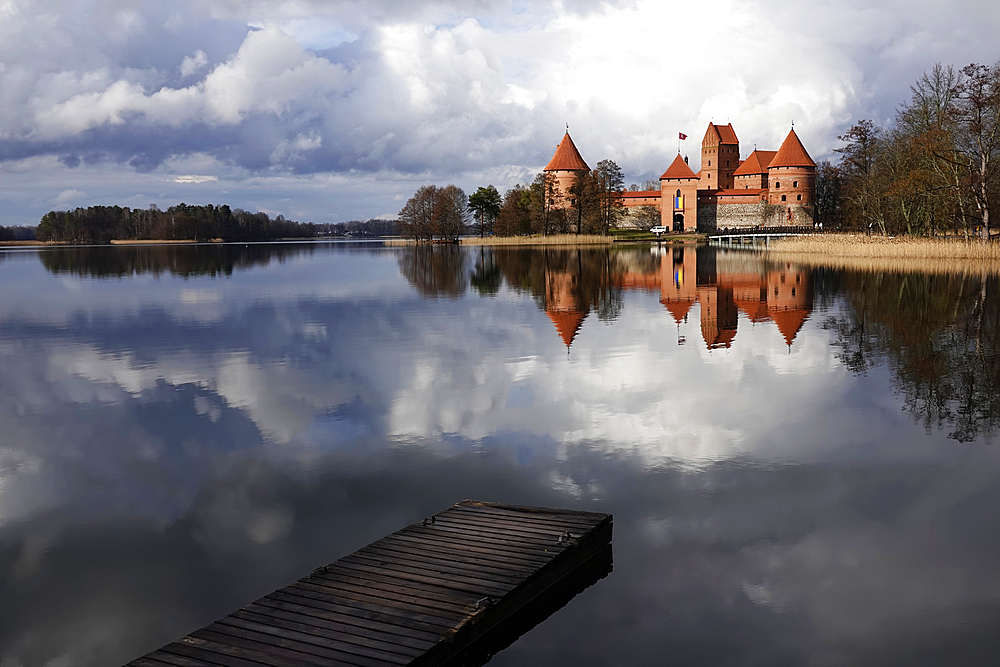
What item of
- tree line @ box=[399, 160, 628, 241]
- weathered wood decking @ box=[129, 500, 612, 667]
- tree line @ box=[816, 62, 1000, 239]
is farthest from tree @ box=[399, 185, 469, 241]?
weathered wood decking @ box=[129, 500, 612, 667]

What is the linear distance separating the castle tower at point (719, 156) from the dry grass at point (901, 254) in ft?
167

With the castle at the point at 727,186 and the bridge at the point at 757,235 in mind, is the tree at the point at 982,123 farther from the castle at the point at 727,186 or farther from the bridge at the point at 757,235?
the castle at the point at 727,186

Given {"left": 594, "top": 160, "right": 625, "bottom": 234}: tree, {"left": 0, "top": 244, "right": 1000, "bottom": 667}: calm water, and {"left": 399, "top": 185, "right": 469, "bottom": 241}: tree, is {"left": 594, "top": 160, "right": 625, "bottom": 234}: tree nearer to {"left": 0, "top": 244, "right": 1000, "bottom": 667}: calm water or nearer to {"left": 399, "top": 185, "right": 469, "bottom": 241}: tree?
{"left": 399, "top": 185, "right": 469, "bottom": 241}: tree

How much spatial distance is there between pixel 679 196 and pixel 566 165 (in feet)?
48.3

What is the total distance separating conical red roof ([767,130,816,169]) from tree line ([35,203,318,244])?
80858mm

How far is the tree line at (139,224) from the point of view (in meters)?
114

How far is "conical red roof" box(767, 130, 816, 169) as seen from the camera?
7919 cm

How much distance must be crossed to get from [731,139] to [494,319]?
278 ft

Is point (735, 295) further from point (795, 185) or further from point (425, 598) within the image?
point (795, 185)

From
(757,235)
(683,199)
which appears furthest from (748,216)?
(757,235)

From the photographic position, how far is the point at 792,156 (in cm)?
7956

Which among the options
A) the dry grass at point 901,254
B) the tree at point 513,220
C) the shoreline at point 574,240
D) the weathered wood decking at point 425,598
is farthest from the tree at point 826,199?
the weathered wood decking at point 425,598

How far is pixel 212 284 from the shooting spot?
27891mm

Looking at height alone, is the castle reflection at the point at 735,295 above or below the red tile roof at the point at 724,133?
below
